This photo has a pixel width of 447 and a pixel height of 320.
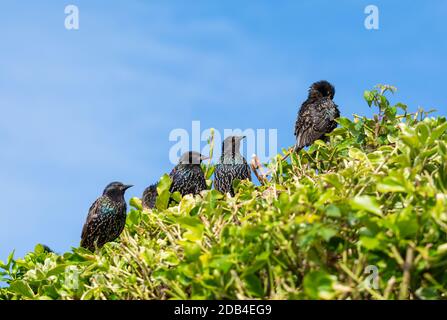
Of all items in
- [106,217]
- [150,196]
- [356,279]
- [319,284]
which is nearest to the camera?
[319,284]

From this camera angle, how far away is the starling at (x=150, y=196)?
10.1m

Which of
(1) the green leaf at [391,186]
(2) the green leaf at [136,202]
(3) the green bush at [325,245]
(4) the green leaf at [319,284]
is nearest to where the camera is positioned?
(4) the green leaf at [319,284]

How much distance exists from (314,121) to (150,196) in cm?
265

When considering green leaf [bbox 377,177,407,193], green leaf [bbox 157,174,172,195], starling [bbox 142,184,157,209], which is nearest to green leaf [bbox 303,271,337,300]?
green leaf [bbox 377,177,407,193]

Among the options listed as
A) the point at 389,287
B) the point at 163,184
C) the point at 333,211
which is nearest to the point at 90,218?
the point at 163,184

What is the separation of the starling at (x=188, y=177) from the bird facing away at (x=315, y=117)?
5.24 feet

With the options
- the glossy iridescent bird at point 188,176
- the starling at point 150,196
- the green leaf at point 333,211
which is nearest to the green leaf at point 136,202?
the glossy iridescent bird at point 188,176

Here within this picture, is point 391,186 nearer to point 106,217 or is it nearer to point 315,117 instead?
point 106,217

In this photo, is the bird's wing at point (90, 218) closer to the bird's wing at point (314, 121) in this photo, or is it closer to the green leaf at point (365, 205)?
the bird's wing at point (314, 121)

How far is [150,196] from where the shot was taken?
10.2 meters

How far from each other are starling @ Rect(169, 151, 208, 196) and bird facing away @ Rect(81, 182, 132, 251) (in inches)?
31.4
